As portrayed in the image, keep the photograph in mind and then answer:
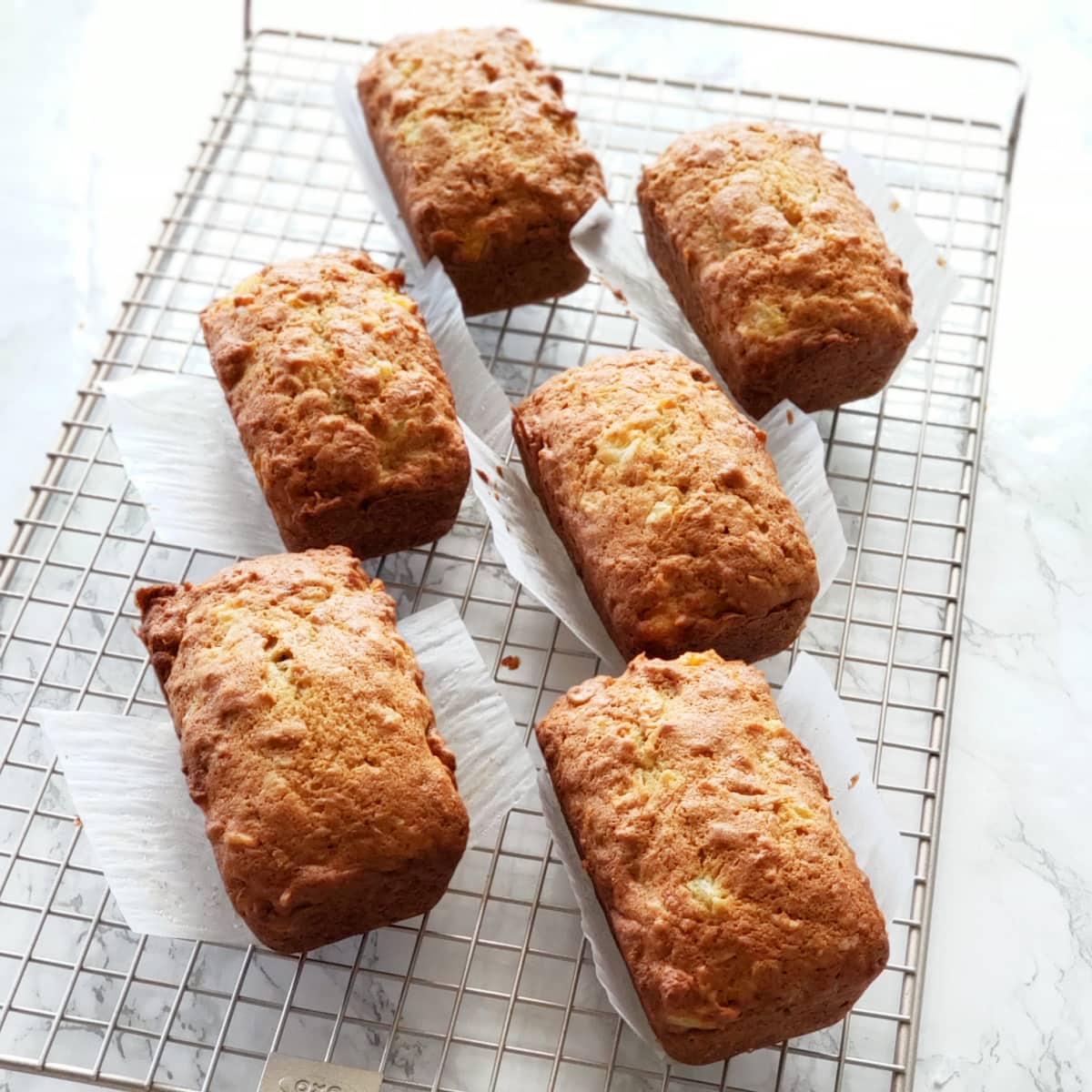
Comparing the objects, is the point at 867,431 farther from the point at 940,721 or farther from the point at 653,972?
the point at 653,972

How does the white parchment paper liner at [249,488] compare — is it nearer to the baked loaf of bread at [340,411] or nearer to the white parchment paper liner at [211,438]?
the white parchment paper liner at [211,438]

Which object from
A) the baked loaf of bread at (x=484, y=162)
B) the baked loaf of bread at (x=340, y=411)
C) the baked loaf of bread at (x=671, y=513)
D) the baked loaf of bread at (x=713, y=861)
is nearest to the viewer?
the baked loaf of bread at (x=713, y=861)

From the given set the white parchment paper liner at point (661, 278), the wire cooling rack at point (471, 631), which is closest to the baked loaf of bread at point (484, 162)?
the white parchment paper liner at point (661, 278)

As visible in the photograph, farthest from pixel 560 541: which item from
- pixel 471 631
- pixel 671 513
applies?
pixel 671 513

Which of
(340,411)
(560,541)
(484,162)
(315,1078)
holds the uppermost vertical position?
(484,162)

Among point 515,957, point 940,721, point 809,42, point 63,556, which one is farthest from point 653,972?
point 809,42

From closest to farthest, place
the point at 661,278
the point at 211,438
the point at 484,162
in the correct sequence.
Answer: the point at 211,438 → the point at 484,162 → the point at 661,278

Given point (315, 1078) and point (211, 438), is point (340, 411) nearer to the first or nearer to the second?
point (211, 438)
